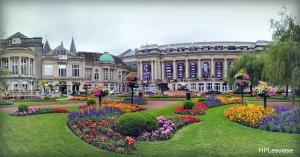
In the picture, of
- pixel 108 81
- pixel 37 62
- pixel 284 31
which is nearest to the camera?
pixel 284 31

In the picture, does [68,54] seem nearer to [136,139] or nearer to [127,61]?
[127,61]

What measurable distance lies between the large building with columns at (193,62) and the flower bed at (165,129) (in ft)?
215

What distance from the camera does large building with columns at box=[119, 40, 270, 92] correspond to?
273 ft

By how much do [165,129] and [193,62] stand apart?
73714 mm

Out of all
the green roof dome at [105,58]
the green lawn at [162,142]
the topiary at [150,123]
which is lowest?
the green lawn at [162,142]

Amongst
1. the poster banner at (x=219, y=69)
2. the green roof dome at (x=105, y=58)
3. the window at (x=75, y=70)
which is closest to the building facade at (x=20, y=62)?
the window at (x=75, y=70)

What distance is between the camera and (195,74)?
85250 mm

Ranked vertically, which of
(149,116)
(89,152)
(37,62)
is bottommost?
(89,152)

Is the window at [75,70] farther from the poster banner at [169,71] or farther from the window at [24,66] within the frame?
the poster banner at [169,71]

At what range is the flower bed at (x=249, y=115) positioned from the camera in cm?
1522

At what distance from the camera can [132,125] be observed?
13.1 meters

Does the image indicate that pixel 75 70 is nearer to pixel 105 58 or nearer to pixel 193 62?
pixel 105 58

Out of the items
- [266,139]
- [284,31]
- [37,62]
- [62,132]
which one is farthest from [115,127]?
[37,62]

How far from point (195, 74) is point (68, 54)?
123 ft
